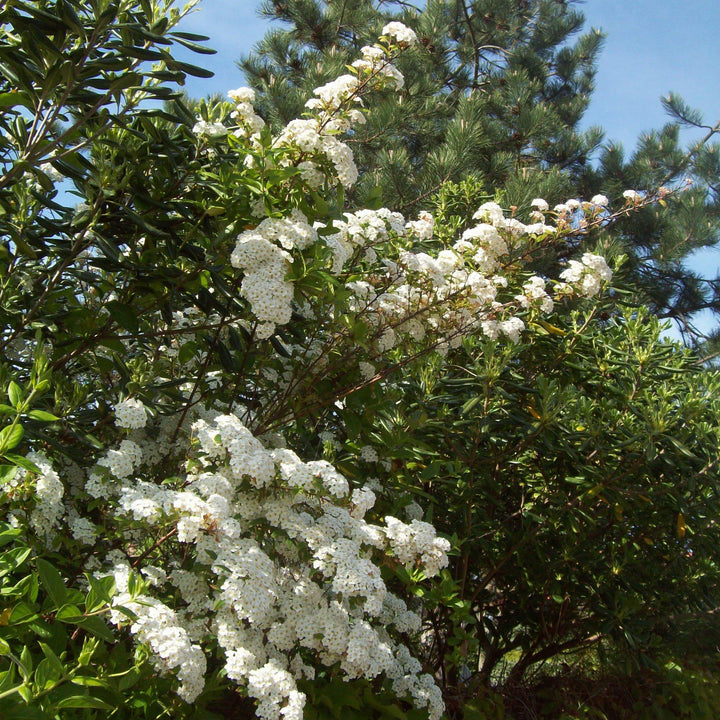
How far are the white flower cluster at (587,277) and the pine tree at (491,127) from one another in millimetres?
4340

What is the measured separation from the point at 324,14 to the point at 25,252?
845 centimetres

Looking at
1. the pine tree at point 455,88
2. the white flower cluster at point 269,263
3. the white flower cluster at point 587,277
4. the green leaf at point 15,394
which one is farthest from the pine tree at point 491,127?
the green leaf at point 15,394

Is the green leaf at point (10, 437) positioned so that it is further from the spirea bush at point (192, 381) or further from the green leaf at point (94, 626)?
the green leaf at point (94, 626)

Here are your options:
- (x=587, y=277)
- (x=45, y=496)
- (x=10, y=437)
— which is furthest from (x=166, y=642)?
(x=587, y=277)

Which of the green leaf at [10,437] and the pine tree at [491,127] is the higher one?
the pine tree at [491,127]

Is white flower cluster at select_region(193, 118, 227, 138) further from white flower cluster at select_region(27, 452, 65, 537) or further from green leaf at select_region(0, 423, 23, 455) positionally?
green leaf at select_region(0, 423, 23, 455)

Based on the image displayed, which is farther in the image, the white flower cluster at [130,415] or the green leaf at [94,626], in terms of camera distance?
the white flower cluster at [130,415]

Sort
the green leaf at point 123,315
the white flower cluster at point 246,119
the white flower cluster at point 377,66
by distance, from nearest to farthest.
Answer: the green leaf at point 123,315
the white flower cluster at point 246,119
the white flower cluster at point 377,66

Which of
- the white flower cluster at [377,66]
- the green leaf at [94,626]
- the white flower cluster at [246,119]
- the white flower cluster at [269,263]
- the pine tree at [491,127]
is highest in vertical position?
the pine tree at [491,127]

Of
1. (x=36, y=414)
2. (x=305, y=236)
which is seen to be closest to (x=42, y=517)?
(x=36, y=414)

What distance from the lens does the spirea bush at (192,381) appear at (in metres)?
1.88

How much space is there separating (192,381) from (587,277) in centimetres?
174

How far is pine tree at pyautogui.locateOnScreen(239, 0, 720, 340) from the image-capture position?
8.01 metres

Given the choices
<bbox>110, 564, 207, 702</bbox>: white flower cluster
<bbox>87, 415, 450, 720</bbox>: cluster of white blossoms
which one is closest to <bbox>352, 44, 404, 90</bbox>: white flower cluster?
<bbox>87, 415, 450, 720</bbox>: cluster of white blossoms
